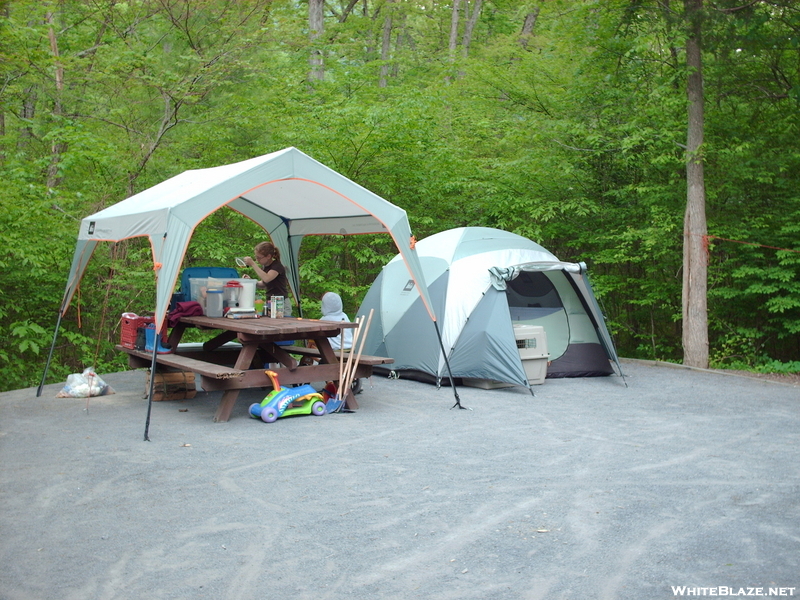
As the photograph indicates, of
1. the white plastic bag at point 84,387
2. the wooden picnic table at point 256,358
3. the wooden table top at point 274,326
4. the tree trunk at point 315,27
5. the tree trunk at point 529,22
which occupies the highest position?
the tree trunk at point 529,22

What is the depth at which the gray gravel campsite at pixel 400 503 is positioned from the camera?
300 centimetres

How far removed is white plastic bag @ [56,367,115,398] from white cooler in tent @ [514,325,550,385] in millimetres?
4431

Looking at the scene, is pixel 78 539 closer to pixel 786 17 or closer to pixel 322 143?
pixel 322 143

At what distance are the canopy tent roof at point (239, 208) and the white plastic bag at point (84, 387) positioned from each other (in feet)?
2.86

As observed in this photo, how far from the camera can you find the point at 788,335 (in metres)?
10.3

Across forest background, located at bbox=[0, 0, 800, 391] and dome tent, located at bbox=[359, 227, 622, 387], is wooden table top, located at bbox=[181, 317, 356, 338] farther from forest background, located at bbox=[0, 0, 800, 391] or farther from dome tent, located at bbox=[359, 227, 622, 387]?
forest background, located at bbox=[0, 0, 800, 391]

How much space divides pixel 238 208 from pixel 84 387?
9.50ft

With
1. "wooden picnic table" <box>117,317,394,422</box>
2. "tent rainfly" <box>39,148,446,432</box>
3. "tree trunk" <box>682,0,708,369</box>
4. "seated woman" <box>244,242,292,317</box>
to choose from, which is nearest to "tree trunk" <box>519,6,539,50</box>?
→ "tree trunk" <box>682,0,708,369</box>

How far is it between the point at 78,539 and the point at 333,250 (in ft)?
25.3

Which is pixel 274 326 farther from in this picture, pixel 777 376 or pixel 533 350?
pixel 777 376

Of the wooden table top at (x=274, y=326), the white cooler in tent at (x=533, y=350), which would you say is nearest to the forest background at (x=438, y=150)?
the wooden table top at (x=274, y=326)

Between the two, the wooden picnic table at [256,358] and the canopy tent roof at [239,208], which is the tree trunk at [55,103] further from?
the wooden picnic table at [256,358]

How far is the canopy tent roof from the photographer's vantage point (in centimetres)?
571

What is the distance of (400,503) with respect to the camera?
4004mm
